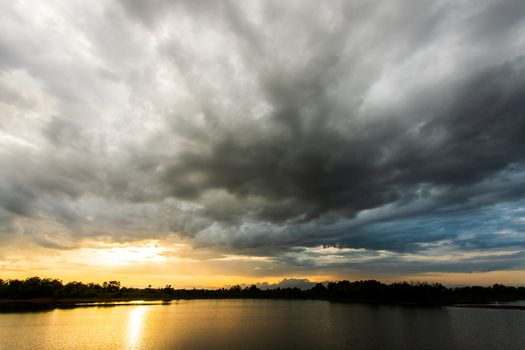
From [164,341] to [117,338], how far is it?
14.5m

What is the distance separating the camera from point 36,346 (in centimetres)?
6744

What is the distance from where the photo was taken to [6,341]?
7138 centimetres

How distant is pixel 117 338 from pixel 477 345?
282ft

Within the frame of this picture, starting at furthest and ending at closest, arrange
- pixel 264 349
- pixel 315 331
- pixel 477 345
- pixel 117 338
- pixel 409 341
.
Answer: pixel 315 331 < pixel 117 338 < pixel 409 341 < pixel 477 345 < pixel 264 349

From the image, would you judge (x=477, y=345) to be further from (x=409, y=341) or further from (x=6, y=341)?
(x=6, y=341)

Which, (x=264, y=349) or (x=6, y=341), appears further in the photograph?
(x=6, y=341)

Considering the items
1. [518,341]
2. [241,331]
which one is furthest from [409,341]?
[241,331]

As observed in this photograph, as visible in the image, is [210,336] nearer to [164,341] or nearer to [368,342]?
[164,341]

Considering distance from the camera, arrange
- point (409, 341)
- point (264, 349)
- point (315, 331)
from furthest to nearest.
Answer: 1. point (315, 331)
2. point (409, 341)
3. point (264, 349)

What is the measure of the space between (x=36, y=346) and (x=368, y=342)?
74.5 metres

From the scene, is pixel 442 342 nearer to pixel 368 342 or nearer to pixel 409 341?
pixel 409 341

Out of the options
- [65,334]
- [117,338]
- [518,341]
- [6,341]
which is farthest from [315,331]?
[6,341]

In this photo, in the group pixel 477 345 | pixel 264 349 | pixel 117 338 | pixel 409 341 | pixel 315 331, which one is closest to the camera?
pixel 264 349

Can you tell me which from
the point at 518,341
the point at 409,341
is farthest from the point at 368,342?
the point at 518,341
